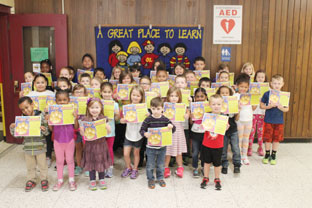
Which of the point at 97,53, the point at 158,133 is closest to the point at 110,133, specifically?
the point at 158,133

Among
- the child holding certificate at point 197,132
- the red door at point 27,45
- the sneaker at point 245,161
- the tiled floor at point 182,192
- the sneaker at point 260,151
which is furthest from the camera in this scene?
the red door at point 27,45

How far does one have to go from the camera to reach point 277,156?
4527 mm

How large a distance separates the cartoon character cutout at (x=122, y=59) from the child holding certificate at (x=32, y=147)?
1.97 m

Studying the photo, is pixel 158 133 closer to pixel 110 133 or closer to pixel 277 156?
pixel 110 133

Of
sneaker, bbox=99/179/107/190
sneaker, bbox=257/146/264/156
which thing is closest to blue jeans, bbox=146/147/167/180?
sneaker, bbox=99/179/107/190

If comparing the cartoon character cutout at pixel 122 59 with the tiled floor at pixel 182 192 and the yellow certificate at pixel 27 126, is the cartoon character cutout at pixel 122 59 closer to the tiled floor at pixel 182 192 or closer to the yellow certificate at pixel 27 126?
the tiled floor at pixel 182 192

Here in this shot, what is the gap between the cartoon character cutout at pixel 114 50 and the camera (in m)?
5.00

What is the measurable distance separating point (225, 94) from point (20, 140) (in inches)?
137

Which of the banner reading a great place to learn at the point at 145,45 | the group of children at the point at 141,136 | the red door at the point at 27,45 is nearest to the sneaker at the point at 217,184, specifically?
the group of children at the point at 141,136

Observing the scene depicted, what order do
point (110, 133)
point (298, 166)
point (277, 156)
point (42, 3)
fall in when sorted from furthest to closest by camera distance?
point (42, 3) < point (277, 156) < point (298, 166) < point (110, 133)

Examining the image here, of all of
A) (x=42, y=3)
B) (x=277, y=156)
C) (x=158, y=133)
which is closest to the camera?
(x=158, y=133)

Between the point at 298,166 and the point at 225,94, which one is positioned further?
the point at 298,166

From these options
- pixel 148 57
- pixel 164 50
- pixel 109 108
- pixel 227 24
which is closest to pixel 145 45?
pixel 148 57

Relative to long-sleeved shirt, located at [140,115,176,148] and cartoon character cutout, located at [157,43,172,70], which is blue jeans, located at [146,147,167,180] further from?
cartoon character cutout, located at [157,43,172,70]
